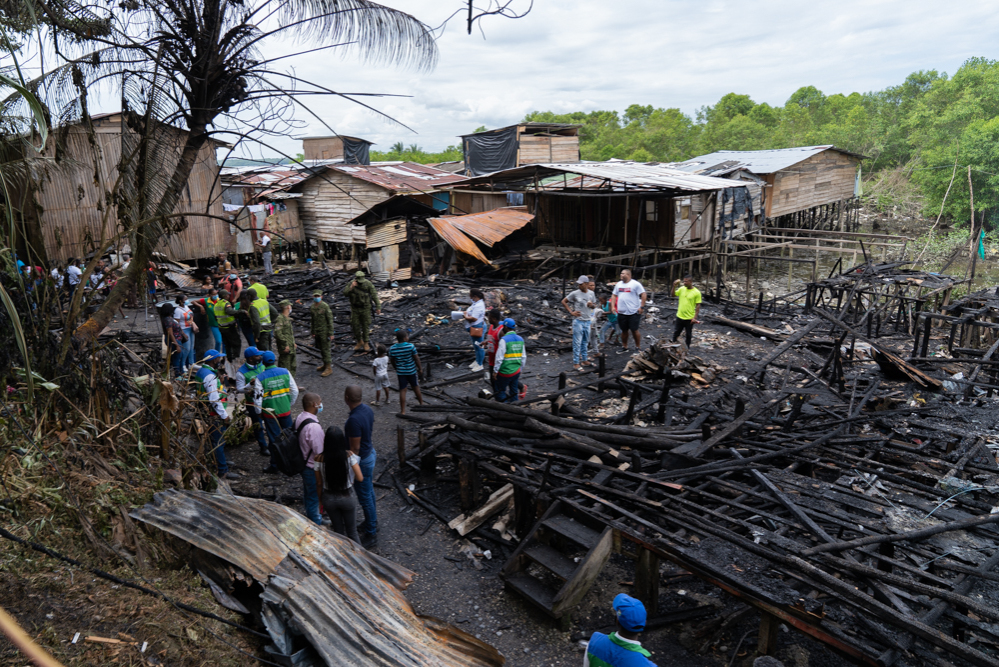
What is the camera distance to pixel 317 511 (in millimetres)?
6578

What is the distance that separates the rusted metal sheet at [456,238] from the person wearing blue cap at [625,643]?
1635cm

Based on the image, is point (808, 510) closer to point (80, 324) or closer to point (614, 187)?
point (80, 324)

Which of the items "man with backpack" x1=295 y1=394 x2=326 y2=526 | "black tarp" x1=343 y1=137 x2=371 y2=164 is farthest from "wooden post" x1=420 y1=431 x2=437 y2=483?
"black tarp" x1=343 y1=137 x2=371 y2=164

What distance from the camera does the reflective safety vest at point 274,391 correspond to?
24.6 ft

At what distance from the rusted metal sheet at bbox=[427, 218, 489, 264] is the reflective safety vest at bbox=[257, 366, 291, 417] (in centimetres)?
1242

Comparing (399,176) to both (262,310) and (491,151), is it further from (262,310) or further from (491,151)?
(262,310)

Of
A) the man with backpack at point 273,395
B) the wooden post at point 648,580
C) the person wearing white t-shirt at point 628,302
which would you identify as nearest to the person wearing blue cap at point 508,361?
the man with backpack at point 273,395

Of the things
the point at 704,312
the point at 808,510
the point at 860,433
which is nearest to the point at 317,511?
the point at 808,510

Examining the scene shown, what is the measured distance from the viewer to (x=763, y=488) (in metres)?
5.97

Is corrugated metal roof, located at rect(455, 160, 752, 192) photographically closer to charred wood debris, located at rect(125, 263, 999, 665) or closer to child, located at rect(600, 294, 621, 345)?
child, located at rect(600, 294, 621, 345)

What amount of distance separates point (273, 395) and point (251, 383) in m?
0.63

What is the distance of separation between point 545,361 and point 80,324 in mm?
8679

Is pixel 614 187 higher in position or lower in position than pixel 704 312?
higher

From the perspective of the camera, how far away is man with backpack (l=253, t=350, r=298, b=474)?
7.50 meters
